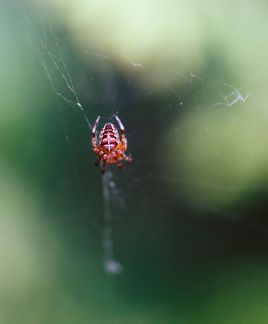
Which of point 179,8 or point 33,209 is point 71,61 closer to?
point 179,8

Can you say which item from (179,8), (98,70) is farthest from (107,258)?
(179,8)

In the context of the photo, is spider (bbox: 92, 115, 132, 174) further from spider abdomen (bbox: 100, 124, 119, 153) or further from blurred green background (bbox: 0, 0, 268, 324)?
blurred green background (bbox: 0, 0, 268, 324)

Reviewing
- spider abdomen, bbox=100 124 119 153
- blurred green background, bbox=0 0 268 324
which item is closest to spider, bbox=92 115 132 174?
spider abdomen, bbox=100 124 119 153

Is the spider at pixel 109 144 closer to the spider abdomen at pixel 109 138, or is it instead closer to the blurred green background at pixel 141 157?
the spider abdomen at pixel 109 138

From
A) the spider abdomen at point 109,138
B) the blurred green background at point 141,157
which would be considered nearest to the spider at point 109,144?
the spider abdomen at point 109,138

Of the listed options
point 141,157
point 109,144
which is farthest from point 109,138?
point 141,157

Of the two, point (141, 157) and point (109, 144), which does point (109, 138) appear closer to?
point (109, 144)
